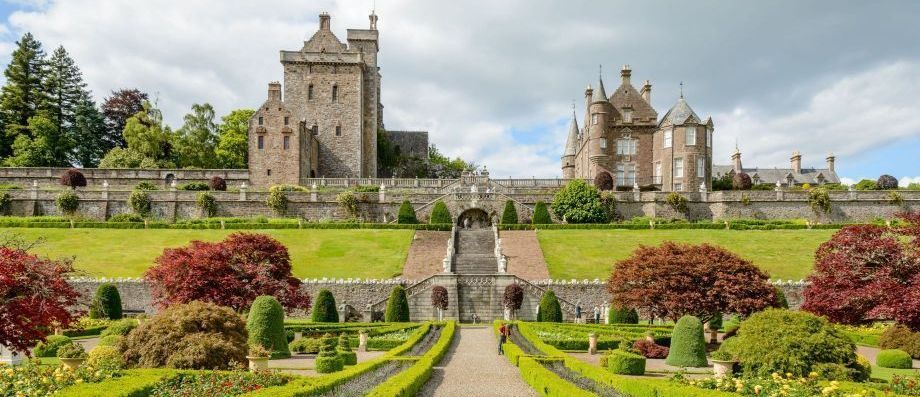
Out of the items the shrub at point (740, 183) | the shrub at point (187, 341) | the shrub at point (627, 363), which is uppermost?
the shrub at point (740, 183)

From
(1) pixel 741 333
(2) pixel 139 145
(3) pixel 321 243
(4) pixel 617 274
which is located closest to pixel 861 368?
(1) pixel 741 333

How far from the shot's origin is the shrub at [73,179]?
186ft

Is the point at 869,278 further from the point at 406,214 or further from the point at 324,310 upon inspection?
the point at 406,214

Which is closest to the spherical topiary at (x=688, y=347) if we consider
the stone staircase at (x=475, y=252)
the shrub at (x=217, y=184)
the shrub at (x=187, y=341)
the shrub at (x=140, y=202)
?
the shrub at (x=187, y=341)

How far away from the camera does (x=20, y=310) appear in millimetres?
15672

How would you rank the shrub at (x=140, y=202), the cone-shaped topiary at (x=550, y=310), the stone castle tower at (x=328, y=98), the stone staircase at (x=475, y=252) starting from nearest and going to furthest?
1. the cone-shaped topiary at (x=550, y=310)
2. the stone staircase at (x=475, y=252)
3. the shrub at (x=140, y=202)
4. the stone castle tower at (x=328, y=98)

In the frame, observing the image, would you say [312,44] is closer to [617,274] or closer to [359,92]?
[359,92]

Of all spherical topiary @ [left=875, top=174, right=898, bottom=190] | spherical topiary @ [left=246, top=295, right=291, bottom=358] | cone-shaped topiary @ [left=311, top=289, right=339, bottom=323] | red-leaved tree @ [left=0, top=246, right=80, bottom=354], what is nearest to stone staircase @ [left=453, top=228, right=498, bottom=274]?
cone-shaped topiary @ [left=311, top=289, right=339, bottom=323]

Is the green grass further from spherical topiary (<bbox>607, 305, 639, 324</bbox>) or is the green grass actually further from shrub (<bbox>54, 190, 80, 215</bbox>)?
shrub (<bbox>54, 190, 80, 215</bbox>)

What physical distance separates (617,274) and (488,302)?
10600 millimetres

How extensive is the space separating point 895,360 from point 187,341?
20776 mm

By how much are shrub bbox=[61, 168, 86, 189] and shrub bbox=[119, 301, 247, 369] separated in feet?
148

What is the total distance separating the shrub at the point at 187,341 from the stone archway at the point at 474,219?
3809 cm

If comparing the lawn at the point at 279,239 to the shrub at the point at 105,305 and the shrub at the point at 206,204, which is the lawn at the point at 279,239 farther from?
the shrub at the point at 206,204
